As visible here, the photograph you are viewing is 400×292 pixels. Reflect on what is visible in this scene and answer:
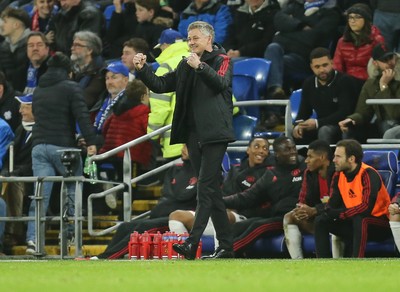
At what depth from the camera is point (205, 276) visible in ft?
31.3

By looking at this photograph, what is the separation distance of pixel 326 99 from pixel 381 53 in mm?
895

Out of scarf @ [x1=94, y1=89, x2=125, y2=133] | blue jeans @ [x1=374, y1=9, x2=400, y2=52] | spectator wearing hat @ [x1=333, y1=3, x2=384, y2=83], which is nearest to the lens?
spectator wearing hat @ [x1=333, y1=3, x2=384, y2=83]

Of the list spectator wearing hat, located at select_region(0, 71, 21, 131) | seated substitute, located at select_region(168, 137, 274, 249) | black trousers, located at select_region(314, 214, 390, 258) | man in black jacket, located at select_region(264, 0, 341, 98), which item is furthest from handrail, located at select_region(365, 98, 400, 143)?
spectator wearing hat, located at select_region(0, 71, 21, 131)

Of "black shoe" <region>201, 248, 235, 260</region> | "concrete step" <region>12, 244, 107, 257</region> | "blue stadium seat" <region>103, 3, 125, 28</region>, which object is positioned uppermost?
"blue stadium seat" <region>103, 3, 125, 28</region>

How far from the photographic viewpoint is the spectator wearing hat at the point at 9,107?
18562mm

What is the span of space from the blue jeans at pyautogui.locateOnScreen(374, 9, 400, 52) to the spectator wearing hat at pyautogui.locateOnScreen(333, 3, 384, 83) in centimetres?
39

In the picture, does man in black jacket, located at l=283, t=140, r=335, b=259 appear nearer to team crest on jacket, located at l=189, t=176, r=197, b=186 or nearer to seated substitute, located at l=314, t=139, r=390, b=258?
seated substitute, located at l=314, t=139, r=390, b=258

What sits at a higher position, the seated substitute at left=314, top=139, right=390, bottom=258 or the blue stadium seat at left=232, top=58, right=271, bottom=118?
the blue stadium seat at left=232, top=58, right=271, bottom=118

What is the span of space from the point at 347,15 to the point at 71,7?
18.2 feet

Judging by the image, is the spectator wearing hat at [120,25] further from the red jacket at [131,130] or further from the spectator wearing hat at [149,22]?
the red jacket at [131,130]

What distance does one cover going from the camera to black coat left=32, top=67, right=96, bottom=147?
1664 cm

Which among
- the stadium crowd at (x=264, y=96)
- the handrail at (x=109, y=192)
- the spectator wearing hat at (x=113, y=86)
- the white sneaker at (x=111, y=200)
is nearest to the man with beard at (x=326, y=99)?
the stadium crowd at (x=264, y=96)

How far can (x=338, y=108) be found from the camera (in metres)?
16.1

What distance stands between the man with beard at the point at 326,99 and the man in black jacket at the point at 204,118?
3506 mm
